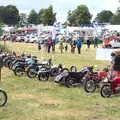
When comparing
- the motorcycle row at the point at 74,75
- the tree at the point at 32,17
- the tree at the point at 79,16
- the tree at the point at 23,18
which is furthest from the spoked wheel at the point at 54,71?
the tree at the point at 23,18

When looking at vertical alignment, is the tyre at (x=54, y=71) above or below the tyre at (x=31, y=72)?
above

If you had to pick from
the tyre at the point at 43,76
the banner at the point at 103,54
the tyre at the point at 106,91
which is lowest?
the banner at the point at 103,54

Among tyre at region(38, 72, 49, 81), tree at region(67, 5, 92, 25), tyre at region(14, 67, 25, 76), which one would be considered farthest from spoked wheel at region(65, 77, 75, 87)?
tree at region(67, 5, 92, 25)

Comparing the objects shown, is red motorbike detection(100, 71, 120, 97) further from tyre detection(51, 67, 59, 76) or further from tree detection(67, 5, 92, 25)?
tree detection(67, 5, 92, 25)

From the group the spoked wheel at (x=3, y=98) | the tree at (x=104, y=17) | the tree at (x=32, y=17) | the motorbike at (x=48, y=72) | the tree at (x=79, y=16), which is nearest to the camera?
the spoked wheel at (x=3, y=98)

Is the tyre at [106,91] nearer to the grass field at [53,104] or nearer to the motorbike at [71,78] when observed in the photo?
the grass field at [53,104]

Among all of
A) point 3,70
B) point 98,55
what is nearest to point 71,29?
point 98,55

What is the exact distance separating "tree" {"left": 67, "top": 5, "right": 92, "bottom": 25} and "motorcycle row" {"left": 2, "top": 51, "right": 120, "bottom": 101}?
309ft

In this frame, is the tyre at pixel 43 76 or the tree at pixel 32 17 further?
the tree at pixel 32 17

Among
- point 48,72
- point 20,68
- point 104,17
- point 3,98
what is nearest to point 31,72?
point 20,68

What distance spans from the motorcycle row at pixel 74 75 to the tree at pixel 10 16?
421ft

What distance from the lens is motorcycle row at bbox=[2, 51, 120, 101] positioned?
680 inches

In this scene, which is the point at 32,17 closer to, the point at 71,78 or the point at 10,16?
the point at 10,16

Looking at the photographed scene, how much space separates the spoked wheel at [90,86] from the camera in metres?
18.2
